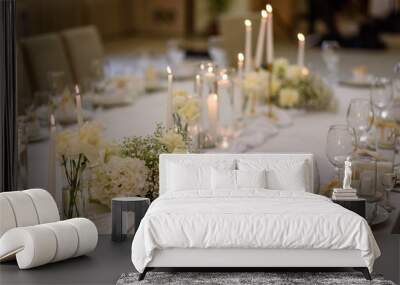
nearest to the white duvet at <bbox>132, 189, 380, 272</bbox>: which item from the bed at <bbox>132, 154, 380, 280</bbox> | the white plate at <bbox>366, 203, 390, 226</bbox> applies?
the bed at <bbox>132, 154, 380, 280</bbox>

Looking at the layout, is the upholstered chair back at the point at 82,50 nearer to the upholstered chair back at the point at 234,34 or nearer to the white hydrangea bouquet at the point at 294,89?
the white hydrangea bouquet at the point at 294,89

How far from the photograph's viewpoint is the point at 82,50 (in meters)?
7.46

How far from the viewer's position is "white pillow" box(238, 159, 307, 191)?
4.68 metres

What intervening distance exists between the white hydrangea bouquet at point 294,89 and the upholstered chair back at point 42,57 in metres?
1.38

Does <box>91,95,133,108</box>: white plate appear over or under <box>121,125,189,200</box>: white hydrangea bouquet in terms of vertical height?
over

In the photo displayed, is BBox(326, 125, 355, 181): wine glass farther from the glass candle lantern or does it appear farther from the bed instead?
the bed

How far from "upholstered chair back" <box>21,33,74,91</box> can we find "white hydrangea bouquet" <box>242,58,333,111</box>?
1.38 metres

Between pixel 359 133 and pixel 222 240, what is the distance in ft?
6.13

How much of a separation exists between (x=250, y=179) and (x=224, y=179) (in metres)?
0.12

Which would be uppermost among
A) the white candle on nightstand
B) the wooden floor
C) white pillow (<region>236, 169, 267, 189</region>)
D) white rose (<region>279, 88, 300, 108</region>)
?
white rose (<region>279, 88, 300, 108</region>)

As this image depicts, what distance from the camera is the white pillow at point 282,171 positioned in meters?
4.68

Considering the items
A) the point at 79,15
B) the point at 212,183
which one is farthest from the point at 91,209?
the point at 79,15

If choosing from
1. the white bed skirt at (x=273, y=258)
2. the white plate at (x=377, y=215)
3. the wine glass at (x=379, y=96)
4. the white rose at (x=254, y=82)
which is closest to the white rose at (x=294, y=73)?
the white rose at (x=254, y=82)

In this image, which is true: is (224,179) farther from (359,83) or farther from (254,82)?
(359,83)
